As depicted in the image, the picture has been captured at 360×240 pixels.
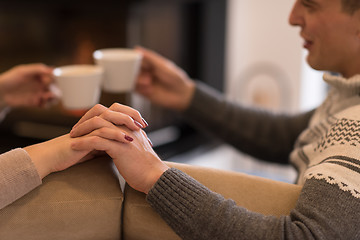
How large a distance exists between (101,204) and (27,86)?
734 millimetres

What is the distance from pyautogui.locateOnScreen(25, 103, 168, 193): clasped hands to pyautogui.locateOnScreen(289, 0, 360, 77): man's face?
0.47 meters

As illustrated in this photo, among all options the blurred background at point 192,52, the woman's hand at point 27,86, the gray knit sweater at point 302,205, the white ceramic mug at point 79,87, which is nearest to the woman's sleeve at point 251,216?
the gray knit sweater at point 302,205

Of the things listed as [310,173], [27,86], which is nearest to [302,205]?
[310,173]

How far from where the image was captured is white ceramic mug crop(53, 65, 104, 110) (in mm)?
1035

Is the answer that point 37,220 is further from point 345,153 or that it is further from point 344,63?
point 344,63

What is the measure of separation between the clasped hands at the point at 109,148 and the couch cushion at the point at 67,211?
0.03 m

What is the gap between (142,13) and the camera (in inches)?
86.5

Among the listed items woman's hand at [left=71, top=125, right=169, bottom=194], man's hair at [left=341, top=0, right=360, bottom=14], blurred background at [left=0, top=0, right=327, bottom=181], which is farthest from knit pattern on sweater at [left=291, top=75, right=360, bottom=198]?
blurred background at [left=0, top=0, right=327, bottom=181]

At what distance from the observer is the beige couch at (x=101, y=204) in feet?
2.18

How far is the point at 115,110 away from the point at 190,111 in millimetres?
715

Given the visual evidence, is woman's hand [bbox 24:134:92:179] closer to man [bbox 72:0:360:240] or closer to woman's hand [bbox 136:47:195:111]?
man [bbox 72:0:360:240]

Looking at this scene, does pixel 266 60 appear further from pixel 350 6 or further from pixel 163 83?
pixel 350 6

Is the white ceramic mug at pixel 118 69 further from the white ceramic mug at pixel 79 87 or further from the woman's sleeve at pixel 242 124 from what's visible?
the woman's sleeve at pixel 242 124

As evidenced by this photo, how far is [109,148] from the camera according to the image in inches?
27.8
